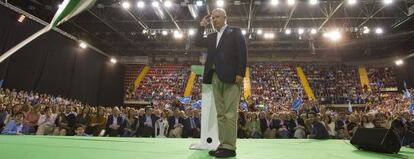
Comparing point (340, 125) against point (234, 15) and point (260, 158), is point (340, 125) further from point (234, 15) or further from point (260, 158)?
point (234, 15)

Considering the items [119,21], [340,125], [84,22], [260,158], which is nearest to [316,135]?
[340,125]

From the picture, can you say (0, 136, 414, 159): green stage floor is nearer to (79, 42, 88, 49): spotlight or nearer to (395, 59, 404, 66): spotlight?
(79, 42, 88, 49): spotlight

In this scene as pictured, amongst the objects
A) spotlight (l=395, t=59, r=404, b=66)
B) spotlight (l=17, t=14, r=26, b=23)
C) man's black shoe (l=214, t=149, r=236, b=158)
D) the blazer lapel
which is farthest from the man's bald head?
spotlight (l=395, t=59, r=404, b=66)

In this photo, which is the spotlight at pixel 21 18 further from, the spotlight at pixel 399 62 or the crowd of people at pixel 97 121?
the spotlight at pixel 399 62

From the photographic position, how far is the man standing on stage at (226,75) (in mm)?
2320

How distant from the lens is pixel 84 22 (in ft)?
49.0

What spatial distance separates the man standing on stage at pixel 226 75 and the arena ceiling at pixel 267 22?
29.9ft

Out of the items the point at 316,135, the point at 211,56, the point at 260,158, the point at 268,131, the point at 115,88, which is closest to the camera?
the point at 260,158

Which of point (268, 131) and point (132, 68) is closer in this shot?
point (268, 131)

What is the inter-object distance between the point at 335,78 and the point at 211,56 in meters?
19.1

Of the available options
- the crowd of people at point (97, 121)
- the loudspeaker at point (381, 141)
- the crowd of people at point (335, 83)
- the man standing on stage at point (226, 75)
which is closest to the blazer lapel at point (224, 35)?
the man standing on stage at point (226, 75)

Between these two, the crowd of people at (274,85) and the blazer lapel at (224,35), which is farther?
the crowd of people at (274,85)

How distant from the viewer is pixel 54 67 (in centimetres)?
1347

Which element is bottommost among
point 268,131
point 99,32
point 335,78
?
point 268,131
